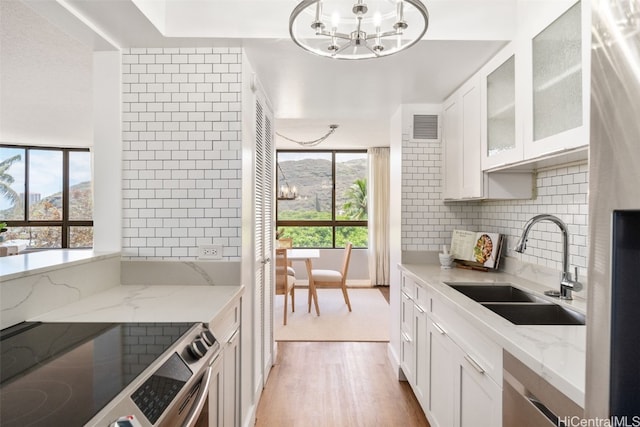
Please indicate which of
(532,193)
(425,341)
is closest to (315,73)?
(532,193)

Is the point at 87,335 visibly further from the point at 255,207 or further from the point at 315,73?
the point at 315,73

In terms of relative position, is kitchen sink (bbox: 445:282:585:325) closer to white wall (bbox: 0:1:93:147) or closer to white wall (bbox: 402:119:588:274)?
white wall (bbox: 402:119:588:274)

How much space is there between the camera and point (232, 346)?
165cm

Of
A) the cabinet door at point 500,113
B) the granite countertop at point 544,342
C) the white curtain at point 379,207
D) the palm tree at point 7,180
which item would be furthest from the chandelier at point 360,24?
the palm tree at point 7,180

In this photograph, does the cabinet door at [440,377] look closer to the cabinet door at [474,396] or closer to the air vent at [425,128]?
the cabinet door at [474,396]

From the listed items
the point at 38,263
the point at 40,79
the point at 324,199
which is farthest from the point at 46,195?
the point at 38,263

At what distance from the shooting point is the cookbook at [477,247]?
90.7 inches

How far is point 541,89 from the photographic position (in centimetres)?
153

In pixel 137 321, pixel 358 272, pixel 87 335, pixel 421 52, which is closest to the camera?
pixel 87 335

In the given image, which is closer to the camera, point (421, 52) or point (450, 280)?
point (421, 52)

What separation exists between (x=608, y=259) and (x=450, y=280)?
5.60 feet

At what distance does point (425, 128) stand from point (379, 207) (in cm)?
324

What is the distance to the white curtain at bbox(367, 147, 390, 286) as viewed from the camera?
591 cm

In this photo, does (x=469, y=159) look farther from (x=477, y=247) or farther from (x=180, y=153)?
(x=180, y=153)
